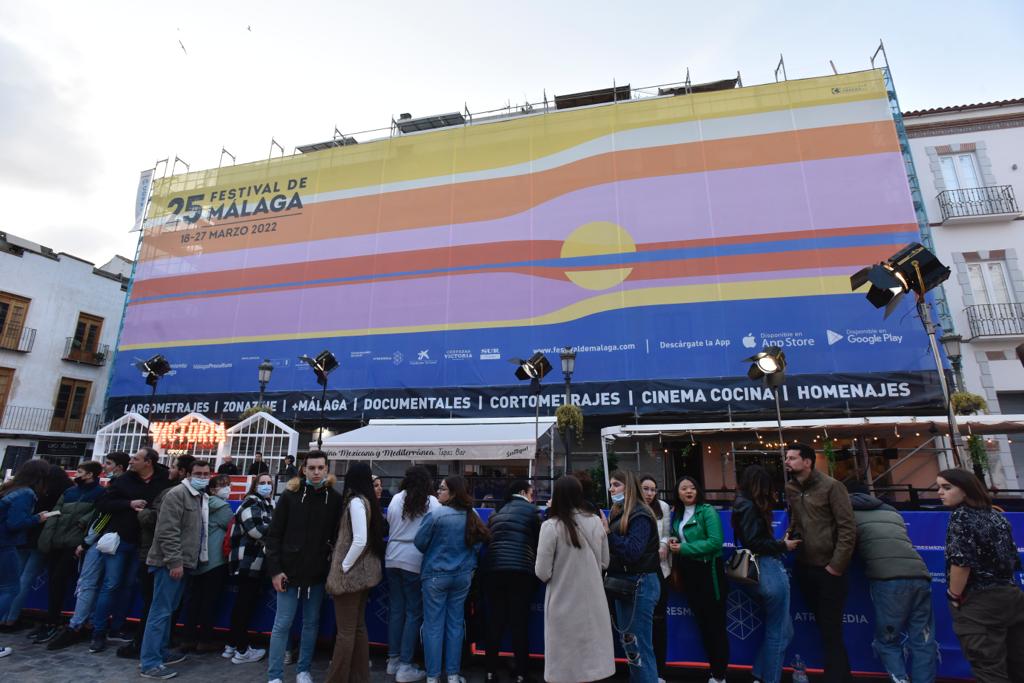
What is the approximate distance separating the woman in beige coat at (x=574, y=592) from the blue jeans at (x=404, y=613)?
1516 mm

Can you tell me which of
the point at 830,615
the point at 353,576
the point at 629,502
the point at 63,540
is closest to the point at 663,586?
the point at 629,502

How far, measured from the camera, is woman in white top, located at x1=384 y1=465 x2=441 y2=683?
441 centimetres

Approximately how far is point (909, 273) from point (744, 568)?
396 cm

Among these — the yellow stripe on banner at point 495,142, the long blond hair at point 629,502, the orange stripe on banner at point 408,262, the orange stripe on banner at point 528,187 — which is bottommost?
the long blond hair at point 629,502

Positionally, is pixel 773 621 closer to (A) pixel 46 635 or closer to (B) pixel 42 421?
(A) pixel 46 635

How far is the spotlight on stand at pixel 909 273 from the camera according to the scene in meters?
5.56

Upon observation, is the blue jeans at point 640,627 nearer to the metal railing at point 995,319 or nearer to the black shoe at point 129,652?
the black shoe at point 129,652

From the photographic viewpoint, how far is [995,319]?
41.3 feet

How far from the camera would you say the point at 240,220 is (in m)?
17.8

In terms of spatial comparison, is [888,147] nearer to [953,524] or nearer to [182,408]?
[953,524]

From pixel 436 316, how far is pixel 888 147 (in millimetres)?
12448

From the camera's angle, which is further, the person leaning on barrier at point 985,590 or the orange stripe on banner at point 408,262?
the orange stripe on banner at point 408,262

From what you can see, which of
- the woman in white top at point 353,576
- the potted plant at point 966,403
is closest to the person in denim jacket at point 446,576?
the woman in white top at point 353,576

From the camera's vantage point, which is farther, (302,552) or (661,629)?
(661,629)
